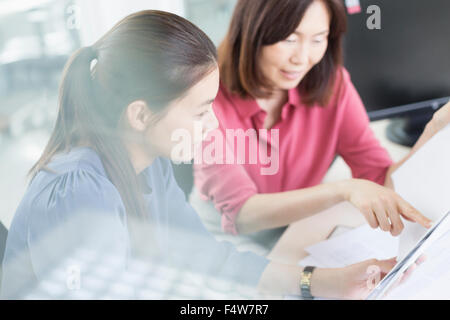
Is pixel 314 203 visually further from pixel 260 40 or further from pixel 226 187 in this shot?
pixel 260 40

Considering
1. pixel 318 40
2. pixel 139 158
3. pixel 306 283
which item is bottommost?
pixel 306 283

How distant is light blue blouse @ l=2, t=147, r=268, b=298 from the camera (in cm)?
55

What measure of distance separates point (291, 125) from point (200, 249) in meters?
0.24

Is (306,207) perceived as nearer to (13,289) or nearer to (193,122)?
(193,122)

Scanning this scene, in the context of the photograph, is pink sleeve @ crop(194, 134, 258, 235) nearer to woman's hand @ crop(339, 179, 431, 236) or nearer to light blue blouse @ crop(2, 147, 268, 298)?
light blue blouse @ crop(2, 147, 268, 298)

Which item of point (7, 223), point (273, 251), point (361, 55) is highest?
point (361, 55)

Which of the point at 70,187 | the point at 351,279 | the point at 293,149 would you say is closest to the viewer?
the point at 70,187

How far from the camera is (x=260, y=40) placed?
68 cm

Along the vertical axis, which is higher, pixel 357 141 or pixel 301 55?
pixel 301 55

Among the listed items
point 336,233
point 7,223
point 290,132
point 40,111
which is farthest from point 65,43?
point 336,233

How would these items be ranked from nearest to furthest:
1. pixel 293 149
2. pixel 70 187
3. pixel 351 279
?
pixel 70 187
pixel 351 279
pixel 293 149

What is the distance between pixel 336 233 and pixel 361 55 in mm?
286

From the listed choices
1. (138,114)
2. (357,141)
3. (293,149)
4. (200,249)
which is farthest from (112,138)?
(357,141)

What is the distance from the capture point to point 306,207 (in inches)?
29.7
